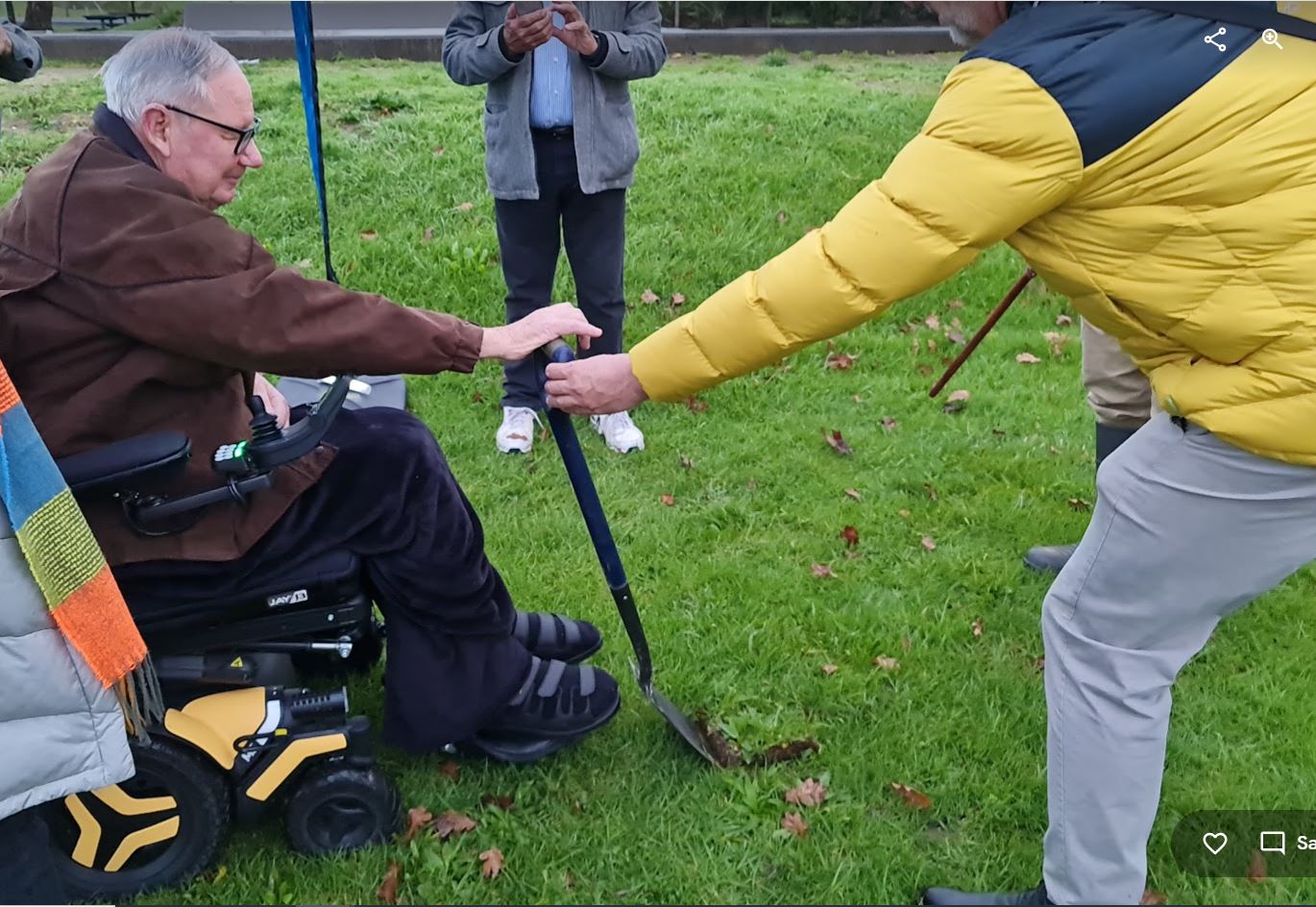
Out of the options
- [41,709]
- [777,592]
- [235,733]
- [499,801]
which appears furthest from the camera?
[777,592]

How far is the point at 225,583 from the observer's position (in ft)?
8.50

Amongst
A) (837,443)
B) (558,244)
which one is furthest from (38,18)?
(837,443)

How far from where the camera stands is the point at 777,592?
3994mm

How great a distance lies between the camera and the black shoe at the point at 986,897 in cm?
262

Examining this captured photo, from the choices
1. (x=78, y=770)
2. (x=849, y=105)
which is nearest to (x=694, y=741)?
(x=78, y=770)

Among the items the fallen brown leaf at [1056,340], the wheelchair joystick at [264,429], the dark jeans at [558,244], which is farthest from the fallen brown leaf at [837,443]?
the wheelchair joystick at [264,429]

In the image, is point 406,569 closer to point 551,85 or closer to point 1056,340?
point 551,85

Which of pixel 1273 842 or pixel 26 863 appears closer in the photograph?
pixel 26 863

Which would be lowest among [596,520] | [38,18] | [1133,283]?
[596,520]

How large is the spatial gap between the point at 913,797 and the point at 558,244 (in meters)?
2.89

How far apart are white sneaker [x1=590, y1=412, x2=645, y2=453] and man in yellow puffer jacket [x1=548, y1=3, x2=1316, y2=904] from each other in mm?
2549

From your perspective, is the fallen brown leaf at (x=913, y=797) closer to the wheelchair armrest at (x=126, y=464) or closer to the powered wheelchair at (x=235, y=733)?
the powered wheelchair at (x=235, y=733)

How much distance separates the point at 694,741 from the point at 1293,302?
1.85 metres

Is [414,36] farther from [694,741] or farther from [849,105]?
[694,741]
